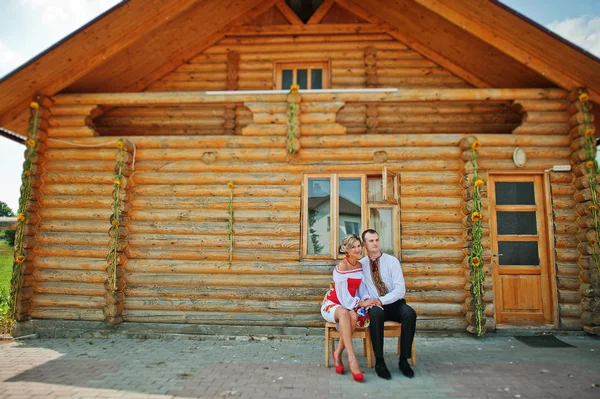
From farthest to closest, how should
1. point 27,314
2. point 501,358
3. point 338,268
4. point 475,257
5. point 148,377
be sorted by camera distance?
point 27,314
point 475,257
point 501,358
point 338,268
point 148,377

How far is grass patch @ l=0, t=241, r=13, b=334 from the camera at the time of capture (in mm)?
7655

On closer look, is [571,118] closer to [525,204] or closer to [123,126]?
[525,204]

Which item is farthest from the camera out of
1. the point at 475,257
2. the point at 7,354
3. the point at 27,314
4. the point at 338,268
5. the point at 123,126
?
the point at 123,126

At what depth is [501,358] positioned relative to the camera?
5.67 m

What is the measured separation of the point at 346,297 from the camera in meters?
5.25

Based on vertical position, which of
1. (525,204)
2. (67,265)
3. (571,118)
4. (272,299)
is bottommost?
(272,299)

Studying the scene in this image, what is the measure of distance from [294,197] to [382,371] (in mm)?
3620

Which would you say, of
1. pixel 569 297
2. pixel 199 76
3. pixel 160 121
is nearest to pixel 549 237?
pixel 569 297

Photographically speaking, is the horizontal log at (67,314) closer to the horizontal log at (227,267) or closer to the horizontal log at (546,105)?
the horizontal log at (227,267)

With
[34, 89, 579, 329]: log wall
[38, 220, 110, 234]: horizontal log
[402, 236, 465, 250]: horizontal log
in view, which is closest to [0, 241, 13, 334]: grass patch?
[34, 89, 579, 329]: log wall

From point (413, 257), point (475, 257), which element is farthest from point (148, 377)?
point (475, 257)

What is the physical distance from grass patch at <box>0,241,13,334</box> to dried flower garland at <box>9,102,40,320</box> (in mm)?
628

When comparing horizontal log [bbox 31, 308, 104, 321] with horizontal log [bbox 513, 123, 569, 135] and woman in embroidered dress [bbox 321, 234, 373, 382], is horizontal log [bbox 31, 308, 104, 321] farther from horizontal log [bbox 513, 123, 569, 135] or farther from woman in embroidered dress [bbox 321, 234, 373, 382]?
horizontal log [bbox 513, 123, 569, 135]

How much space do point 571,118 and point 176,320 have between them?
810 cm
